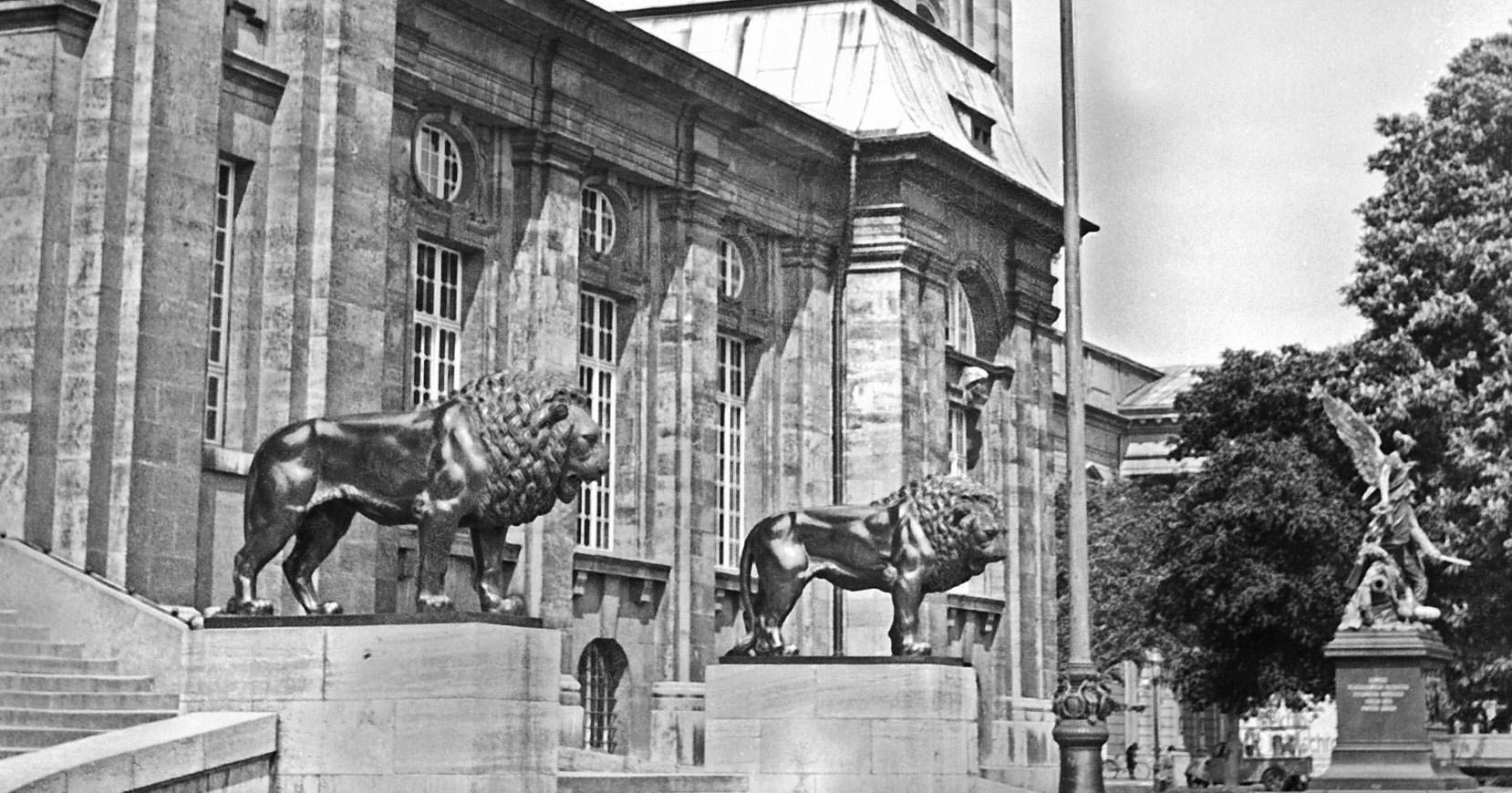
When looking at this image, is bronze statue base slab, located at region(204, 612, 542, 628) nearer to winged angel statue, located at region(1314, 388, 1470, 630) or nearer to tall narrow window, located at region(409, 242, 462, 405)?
tall narrow window, located at region(409, 242, 462, 405)

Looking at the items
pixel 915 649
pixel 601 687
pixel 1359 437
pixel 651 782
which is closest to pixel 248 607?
pixel 651 782

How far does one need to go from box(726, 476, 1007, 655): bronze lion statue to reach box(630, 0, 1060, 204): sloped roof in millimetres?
17014

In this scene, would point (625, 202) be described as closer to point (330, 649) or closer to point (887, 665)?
point (887, 665)

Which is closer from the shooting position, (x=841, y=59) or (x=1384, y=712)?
(x=1384, y=712)

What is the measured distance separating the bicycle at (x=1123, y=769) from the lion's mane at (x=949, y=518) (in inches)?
Answer: 2072

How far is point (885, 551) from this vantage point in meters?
26.8

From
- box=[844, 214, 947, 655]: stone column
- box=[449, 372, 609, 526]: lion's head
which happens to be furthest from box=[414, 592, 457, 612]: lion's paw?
box=[844, 214, 947, 655]: stone column

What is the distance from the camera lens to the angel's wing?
41.1 m

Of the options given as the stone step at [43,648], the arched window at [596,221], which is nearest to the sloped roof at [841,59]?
the arched window at [596,221]

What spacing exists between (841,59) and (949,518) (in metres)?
20.0

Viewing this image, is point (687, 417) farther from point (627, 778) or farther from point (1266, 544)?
point (1266, 544)

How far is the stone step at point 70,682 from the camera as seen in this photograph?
19297 mm

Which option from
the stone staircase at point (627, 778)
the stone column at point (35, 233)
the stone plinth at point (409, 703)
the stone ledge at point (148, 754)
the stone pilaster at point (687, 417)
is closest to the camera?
the stone ledge at point (148, 754)

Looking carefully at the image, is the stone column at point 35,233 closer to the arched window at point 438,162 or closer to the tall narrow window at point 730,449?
the arched window at point 438,162
